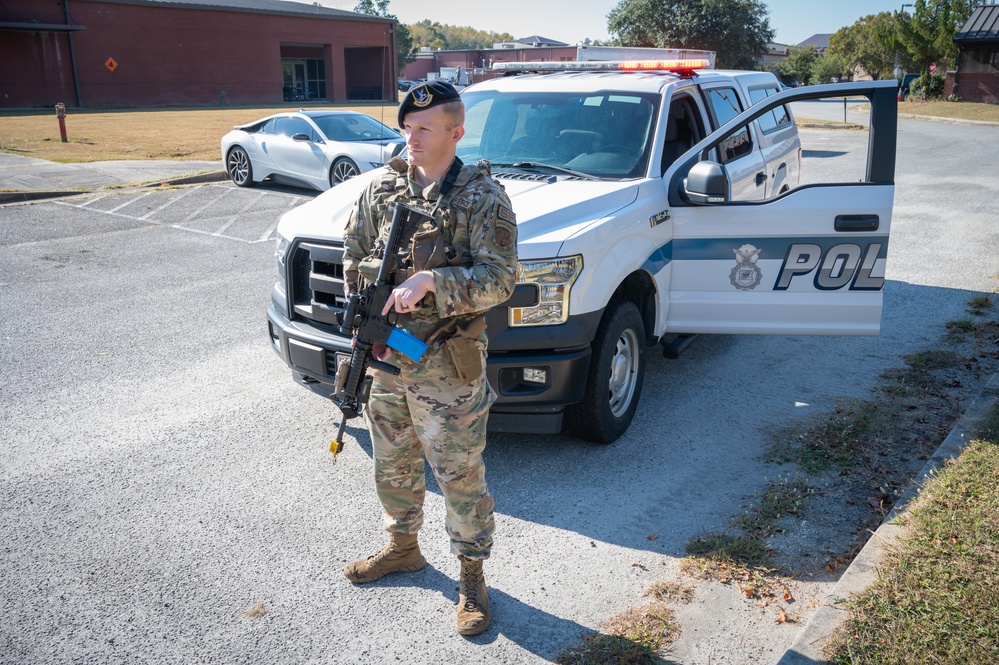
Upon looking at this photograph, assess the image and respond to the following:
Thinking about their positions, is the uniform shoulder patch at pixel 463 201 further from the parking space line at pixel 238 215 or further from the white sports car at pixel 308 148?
the white sports car at pixel 308 148

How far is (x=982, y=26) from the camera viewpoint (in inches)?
1838

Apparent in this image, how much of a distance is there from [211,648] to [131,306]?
4.91 m

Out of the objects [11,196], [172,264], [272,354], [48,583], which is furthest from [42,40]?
[48,583]

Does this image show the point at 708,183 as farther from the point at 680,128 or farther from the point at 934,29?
the point at 934,29

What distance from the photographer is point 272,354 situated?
598 cm

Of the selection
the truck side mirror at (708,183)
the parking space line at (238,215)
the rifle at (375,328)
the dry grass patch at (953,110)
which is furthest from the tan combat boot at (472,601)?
the dry grass patch at (953,110)

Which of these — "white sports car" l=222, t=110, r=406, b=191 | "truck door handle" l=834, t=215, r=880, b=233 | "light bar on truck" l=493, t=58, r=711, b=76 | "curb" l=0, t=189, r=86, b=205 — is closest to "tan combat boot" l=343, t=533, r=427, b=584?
"truck door handle" l=834, t=215, r=880, b=233

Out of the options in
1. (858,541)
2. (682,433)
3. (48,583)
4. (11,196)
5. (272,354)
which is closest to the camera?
(48,583)

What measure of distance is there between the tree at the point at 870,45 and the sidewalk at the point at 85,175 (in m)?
50.4

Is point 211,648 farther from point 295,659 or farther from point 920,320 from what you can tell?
point 920,320

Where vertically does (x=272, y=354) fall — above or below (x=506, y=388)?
below

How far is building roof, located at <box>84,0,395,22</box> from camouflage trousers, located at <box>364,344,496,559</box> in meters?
38.2

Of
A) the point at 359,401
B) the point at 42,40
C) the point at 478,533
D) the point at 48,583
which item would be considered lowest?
the point at 48,583

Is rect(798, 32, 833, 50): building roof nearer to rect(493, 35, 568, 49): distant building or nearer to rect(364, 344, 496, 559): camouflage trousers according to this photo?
rect(493, 35, 568, 49): distant building
